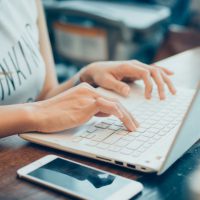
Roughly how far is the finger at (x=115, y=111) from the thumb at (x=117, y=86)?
0.17 metres

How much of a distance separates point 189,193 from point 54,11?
1910 mm

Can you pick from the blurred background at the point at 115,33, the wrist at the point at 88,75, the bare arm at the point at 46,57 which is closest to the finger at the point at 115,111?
the wrist at the point at 88,75

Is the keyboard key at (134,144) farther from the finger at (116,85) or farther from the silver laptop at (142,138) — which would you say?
the finger at (116,85)

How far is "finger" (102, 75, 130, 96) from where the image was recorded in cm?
96

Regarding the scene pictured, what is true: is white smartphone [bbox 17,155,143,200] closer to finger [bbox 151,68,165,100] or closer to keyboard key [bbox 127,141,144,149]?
keyboard key [bbox 127,141,144,149]

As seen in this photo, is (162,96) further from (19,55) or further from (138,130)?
(19,55)

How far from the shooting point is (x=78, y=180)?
636 millimetres

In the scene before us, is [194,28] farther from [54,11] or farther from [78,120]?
[78,120]

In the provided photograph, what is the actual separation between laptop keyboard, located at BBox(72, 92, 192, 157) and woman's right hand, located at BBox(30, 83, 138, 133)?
2 cm

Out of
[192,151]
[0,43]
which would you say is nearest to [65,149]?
[192,151]

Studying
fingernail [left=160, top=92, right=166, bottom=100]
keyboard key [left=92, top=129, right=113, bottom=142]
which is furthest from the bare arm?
keyboard key [left=92, top=129, right=113, bottom=142]

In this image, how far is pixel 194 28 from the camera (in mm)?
2600

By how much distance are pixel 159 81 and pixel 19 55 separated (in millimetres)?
349

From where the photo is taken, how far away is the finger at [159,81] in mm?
945
